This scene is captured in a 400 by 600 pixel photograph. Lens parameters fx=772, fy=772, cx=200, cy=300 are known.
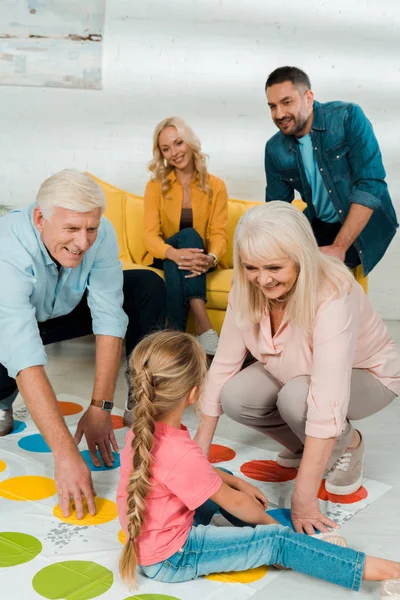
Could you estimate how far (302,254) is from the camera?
1.86 m

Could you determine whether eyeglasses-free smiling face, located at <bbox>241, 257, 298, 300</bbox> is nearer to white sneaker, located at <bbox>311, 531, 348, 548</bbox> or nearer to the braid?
the braid

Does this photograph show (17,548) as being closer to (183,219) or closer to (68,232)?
(68,232)

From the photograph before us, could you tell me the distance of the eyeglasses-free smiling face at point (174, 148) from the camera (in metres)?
3.55

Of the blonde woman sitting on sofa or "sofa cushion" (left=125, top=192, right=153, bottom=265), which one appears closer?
the blonde woman sitting on sofa

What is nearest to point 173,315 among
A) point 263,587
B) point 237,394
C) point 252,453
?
point 252,453

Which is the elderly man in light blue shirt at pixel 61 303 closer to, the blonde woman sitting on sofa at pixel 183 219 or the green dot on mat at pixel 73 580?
the green dot on mat at pixel 73 580

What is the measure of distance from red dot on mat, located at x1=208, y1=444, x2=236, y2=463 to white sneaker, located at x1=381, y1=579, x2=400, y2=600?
2.85ft

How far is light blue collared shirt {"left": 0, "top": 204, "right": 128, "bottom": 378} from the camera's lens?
2139 mm

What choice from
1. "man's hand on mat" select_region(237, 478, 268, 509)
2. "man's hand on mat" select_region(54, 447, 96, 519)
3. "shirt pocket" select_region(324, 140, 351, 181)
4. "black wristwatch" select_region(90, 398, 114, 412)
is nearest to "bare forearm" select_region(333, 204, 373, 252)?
"shirt pocket" select_region(324, 140, 351, 181)

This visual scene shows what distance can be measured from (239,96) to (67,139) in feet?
3.45

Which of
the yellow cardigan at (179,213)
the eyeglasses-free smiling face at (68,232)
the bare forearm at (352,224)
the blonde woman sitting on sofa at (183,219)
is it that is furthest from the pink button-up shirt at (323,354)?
the yellow cardigan at (179,213)

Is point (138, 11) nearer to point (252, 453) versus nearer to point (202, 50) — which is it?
point (202, 50)


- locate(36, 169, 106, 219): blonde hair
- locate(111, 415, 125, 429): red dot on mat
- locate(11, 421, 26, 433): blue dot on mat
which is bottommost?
locate(11, 421, 26, 433): blue dot on mat

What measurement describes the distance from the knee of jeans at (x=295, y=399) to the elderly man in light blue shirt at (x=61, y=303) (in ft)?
1.81
